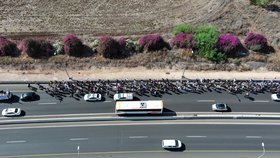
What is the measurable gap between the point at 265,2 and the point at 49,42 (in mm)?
46559

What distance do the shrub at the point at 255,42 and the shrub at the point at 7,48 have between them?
4565 centimetres

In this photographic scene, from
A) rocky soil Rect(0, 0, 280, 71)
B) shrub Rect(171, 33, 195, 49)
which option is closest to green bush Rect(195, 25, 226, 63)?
shrub Rect(171, 33, 195, 49)

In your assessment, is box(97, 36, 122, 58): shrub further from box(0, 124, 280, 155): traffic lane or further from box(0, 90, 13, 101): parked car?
box(0, 90, 13, 101): parked car

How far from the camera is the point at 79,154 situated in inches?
2741

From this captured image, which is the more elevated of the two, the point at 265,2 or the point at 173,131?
the point at 265,2

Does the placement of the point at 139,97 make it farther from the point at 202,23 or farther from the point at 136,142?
the point at 202,23

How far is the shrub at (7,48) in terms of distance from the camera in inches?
3489

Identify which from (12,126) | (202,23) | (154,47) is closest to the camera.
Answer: (12,126)

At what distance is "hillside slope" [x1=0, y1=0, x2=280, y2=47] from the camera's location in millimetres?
96438

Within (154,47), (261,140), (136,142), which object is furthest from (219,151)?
(154,47)

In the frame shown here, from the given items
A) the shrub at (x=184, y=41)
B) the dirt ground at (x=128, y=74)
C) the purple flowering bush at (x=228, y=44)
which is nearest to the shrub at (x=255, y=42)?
the purple flowering bush at (x=228, y=44)

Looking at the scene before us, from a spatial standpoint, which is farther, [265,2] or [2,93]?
[265,2]

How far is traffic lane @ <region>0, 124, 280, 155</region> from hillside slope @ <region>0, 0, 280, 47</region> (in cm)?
2709

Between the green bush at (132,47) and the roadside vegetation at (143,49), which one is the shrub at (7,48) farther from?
the green bush at (132,47)
